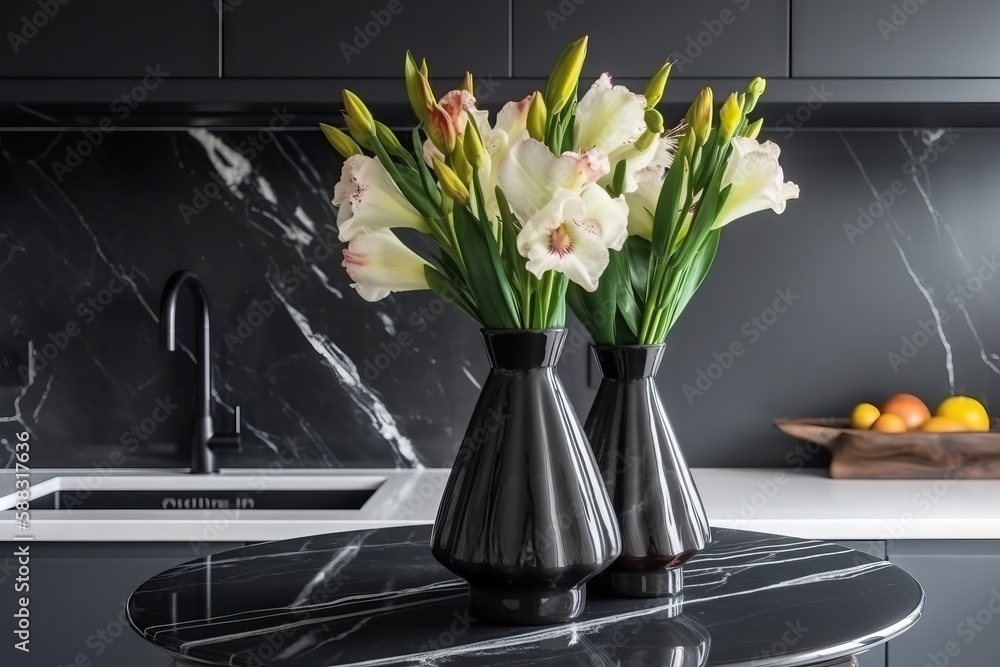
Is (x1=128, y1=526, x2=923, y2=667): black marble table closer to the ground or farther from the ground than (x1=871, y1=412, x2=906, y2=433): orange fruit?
closer to the ground

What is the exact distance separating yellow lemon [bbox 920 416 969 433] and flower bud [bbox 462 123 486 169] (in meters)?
1.63

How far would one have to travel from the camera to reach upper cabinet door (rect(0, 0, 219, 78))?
1.83 meters

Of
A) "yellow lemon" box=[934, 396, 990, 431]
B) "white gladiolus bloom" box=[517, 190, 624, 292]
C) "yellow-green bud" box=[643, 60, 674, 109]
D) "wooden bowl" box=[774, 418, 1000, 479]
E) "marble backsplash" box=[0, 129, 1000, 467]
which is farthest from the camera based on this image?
"marble backsplash" box=[0, 129, 1000, 467]

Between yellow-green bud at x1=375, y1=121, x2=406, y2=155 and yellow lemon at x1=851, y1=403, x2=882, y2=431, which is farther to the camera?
yellow lemon at x1=851, y1=403, x2=882, y2=431

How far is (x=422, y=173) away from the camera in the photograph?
2.47 ft

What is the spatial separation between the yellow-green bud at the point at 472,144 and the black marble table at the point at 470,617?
1.18ft

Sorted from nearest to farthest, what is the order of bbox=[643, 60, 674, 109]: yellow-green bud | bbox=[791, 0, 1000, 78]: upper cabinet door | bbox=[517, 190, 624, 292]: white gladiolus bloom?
bbox=[517, 190, 624, 292]: white gladiolus bloom → bbox=[643, 60, 674, 109]: yellow-green bud → bbox=[791, 0, 1000, 78]: upper cabinet door

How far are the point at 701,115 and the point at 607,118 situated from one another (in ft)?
0.26

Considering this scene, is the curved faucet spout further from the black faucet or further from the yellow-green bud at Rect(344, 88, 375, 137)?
the yellow-green bud at Rect(344, 88, 375, 137)

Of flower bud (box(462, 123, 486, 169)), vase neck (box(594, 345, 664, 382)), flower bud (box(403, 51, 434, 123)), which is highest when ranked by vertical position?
flower bud (box(403, 51, 434, 123))

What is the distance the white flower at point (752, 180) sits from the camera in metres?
0.80

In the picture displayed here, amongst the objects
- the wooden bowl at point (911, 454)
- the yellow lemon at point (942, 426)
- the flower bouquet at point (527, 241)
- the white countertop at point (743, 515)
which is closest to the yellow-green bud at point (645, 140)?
the flower bouquet at point (527, 241)

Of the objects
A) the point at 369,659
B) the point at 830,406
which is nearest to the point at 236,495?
the point at 830,406

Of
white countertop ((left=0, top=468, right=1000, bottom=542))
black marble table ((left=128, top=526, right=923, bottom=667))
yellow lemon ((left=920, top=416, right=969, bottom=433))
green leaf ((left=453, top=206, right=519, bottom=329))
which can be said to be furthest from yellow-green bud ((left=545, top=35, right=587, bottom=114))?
yellow lemon ((left=920, top=416, right=969, bottom=433))
